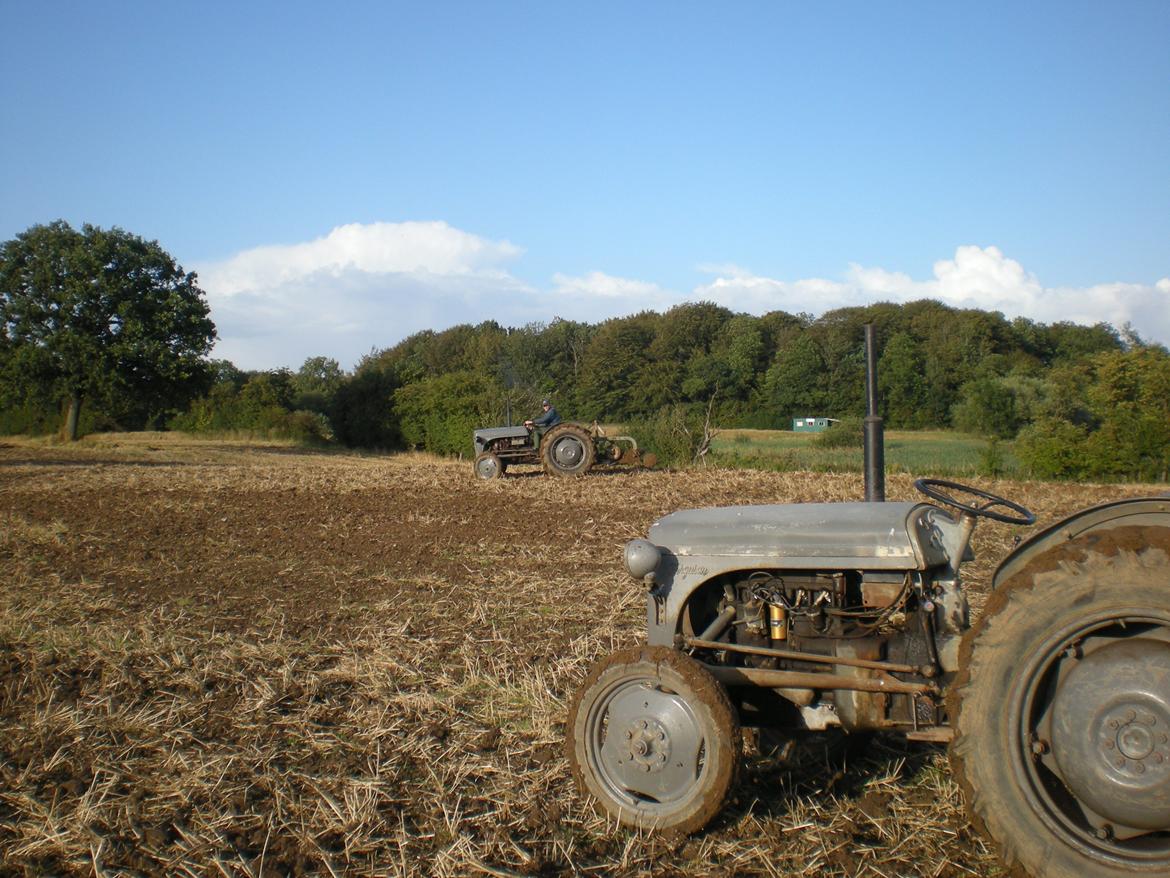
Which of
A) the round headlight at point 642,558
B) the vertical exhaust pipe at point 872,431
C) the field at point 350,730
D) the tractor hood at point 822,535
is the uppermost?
the vertical exhaust pipe at point 872,431

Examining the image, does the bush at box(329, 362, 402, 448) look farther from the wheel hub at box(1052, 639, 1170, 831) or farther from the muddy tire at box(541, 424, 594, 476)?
the wheel hub at box(1052, 639, 1170, 831)

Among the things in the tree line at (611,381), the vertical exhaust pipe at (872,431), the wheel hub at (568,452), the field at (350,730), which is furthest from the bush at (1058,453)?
the vertical exhaust pipe at (872,431)

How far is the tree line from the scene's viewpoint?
78.0 ft

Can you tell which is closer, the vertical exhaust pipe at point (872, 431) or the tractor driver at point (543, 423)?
the vertical exhaust pipe at point (872, 431)

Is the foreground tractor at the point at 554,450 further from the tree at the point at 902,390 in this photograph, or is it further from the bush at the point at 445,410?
the tree at the point at 902,390

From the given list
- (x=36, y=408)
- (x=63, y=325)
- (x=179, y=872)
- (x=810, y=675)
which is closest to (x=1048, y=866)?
(x=810, y=675)

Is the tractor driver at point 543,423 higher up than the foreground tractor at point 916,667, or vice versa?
the tractor driver at point 543,423

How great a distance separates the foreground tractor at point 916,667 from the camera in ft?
8.62

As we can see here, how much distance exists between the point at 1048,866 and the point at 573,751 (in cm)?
161

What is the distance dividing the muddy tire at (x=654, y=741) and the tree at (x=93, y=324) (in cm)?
3368

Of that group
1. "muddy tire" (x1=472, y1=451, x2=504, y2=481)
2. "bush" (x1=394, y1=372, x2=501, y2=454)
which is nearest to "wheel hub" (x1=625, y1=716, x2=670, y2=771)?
"muddy tire" (x1=472, y1=451, x2=504, y2=481)

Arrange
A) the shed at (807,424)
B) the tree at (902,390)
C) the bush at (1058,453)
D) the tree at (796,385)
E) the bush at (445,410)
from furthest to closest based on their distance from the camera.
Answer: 1. the tree at (796,385)
2. the shed at (807,424)
3. the tree at (902,390)
4. the bush at (445,410)
5. the bush at (1058,453)

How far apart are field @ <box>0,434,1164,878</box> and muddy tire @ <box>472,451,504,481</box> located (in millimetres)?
8595

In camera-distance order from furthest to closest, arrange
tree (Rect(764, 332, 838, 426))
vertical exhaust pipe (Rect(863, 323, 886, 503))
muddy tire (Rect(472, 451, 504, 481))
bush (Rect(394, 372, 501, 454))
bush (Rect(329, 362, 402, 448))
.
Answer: tree (Rect(764, 332, 838, 426))
bush (Rect(329, 362, 402, 448))
bush (Rect(394, 372, 501, 454))
muddy tire (Rect(472, 451, 504, 481))
vertical exhaust pipe (Rect(863, 323, 886, 503))
